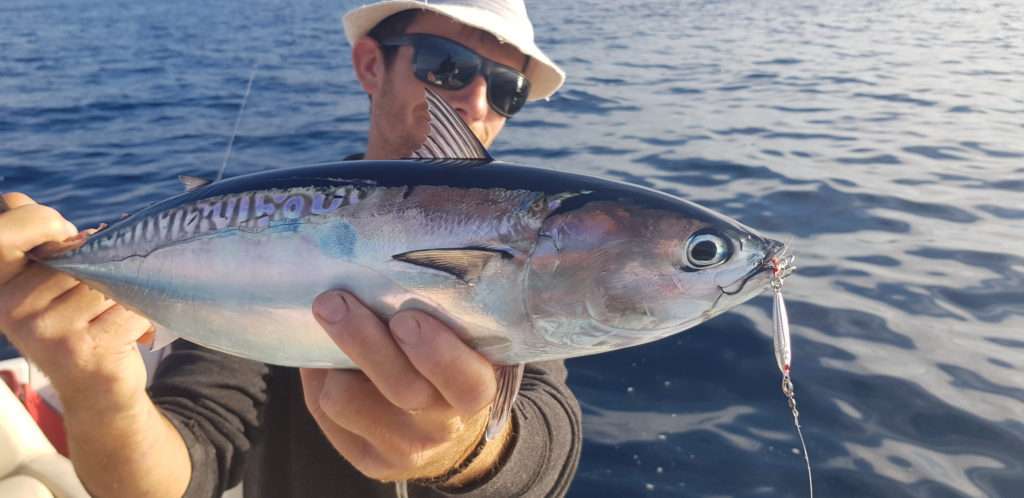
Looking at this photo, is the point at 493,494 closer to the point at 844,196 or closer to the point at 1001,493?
the point at 1001,493

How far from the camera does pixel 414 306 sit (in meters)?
1.72

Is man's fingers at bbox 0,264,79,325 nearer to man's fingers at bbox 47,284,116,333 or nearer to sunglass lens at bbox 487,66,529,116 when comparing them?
man's fingers at bbox 47,284,116,333

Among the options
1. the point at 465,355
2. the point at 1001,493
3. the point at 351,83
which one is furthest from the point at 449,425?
the point at 351,83

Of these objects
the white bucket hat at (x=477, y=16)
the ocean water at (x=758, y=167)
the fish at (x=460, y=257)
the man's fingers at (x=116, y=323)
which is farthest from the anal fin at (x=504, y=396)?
the white bucket hat at (x=477, y=16)

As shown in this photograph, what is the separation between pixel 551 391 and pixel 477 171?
141 cm

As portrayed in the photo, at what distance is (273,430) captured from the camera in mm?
3193

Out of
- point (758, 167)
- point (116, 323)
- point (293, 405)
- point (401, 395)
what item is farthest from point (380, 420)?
point (758, 167)

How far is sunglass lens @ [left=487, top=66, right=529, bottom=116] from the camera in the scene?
4.24 metres

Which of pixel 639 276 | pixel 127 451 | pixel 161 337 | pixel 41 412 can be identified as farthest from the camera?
pixel 41 412

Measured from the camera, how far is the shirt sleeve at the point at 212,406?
2918mm

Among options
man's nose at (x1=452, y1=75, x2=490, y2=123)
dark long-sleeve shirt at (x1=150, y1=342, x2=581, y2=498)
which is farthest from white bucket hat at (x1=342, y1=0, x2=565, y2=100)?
dark long-sleeve shirt at (x1=150, y1=342, x2=581, y2=498)

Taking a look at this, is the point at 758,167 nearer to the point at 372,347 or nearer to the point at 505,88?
the point at 505,88

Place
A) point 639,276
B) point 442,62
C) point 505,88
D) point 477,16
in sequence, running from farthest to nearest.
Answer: point 505,88
point 442,62
point 477,16
point 639,276

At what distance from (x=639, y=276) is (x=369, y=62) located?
10.7 feet
